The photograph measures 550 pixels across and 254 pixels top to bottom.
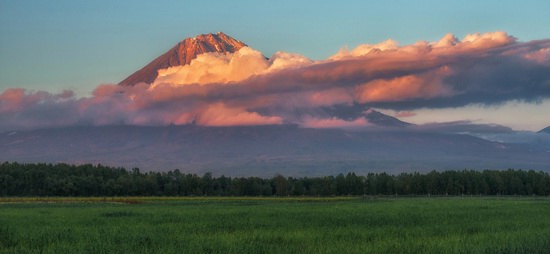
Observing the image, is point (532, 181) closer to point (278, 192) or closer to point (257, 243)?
point (278, 192)

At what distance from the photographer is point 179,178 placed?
542ft

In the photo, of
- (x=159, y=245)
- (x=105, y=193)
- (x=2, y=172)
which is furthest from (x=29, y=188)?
(x=159, y=245)

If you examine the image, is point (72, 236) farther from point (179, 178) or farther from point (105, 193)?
point (179, 178)

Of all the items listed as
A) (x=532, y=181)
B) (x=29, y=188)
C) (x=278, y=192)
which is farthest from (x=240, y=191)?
(x=532, y=181)

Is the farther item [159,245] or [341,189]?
[341,189]

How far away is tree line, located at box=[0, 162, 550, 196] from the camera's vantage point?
473ft

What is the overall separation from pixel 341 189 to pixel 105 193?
6012cm

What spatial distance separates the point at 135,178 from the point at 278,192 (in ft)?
120

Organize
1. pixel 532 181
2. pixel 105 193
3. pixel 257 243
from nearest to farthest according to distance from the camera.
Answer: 1. pixel 257 243
2. pixel 105 193
3. pixel 532 181

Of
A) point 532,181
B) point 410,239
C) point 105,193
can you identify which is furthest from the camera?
point 532,181

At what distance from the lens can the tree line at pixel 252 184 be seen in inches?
5679

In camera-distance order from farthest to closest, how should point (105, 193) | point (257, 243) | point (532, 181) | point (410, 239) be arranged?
point (532, 181)
point (105, 193)
point (410, 239)
point (257, 243)

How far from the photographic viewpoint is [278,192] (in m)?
155

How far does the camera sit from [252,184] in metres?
158
